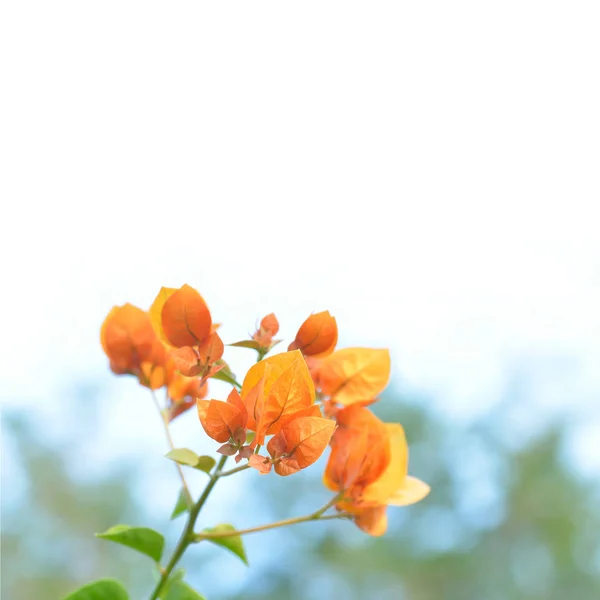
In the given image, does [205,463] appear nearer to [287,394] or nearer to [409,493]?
[287,394]

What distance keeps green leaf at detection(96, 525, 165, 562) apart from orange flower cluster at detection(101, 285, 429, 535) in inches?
3.9

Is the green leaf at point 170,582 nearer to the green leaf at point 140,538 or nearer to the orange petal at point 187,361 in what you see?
the green leaf at point 140,538

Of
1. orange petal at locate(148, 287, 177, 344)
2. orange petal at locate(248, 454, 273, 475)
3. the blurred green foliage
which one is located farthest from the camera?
the blurred green foliage

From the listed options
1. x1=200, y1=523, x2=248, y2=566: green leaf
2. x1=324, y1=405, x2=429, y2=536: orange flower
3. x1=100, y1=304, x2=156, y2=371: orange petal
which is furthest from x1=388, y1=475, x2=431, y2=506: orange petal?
x1=100, y1=304, x2=156, y2=371: orange petal

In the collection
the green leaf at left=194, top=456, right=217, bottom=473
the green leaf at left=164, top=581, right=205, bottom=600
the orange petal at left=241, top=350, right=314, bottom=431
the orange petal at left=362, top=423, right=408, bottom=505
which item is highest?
the orange petal at left=241, top=350, right=314, bottom=431

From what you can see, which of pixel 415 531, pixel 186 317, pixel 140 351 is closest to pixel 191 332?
pixel 186 317

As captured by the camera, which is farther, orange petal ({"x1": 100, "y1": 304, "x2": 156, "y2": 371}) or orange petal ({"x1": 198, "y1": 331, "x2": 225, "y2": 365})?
orange petal ({"x1": 100, "y1": 304, "x2": 156, "y2": 371})

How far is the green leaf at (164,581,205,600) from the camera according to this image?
1.56 feet

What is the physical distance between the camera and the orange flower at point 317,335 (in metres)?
0.50

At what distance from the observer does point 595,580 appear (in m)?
8.60

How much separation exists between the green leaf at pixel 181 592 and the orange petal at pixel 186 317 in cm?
16

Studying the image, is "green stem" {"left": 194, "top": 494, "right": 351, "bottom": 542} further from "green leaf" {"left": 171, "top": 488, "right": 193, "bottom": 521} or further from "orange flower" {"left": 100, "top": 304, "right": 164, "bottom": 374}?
"orange flower" {"left": 100, "top": 304, "right": 164, "bottom": 374}

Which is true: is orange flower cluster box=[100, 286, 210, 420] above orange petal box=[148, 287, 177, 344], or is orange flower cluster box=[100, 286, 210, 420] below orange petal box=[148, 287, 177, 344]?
below

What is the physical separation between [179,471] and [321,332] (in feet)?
0.44
